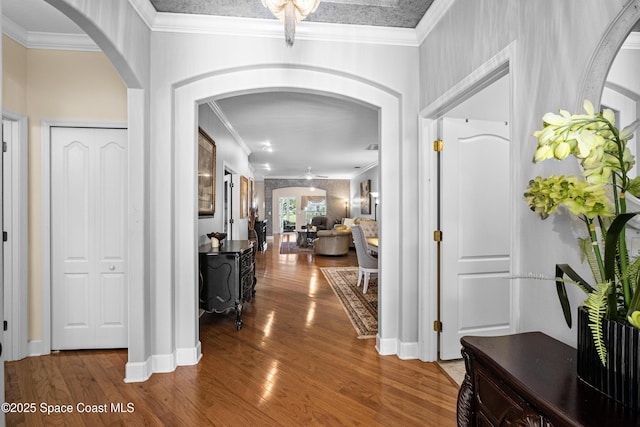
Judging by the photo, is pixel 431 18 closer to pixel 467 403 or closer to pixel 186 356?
pixel 467 403

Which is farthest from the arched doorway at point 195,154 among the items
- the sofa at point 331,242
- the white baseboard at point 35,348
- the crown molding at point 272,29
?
the sofa at point 331,242

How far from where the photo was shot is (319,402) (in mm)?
2115

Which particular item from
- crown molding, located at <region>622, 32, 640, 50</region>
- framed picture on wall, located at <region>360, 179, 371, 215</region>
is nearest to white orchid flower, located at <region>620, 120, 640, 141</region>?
crown molding, located at <region>622, 32, 640, 50</region>

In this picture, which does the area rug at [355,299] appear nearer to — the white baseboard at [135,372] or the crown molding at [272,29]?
the white baseboard at [135,372]

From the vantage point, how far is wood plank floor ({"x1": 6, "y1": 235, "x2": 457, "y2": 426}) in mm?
1966

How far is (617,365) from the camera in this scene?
847 millimetres

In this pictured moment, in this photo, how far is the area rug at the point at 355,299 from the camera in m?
3.47

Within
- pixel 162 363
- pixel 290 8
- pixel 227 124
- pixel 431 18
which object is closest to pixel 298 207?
pixel 227 124

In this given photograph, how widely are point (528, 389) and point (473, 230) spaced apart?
1939 mm

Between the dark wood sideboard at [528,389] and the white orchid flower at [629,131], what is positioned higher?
the white orchid flower at [629,131]

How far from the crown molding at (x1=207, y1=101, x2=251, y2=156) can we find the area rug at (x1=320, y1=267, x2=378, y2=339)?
309 centimetres

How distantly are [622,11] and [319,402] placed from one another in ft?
8.01

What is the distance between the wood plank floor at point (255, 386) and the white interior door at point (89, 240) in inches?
9.3

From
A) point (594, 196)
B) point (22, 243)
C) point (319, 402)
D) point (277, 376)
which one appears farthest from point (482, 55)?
point (22, 243)
